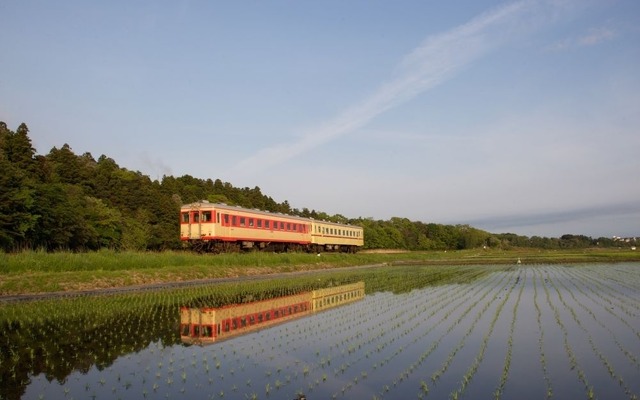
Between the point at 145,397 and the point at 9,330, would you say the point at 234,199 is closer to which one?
the point at 9,330

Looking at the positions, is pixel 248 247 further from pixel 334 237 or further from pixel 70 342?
pixel 70 342

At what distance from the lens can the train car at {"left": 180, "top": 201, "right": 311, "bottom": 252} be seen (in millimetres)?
30906

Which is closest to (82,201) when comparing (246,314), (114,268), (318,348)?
(114,268)

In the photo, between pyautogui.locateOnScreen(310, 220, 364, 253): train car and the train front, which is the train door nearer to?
the train front

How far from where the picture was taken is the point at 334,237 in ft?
163

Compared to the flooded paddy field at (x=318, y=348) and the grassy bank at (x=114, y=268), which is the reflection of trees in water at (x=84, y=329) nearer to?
the flooded paddy field at (x=318, y=348)

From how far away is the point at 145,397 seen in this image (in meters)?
7.29

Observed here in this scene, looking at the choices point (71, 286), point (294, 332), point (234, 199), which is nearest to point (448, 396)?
point (294, 332)

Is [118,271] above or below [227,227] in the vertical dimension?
below

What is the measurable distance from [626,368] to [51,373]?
32.2ft

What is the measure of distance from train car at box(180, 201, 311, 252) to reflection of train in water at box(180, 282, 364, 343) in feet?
38.6

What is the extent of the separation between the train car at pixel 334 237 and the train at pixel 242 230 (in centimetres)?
9

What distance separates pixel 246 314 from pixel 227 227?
17064 millimetres

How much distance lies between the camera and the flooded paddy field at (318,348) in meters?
7.67
